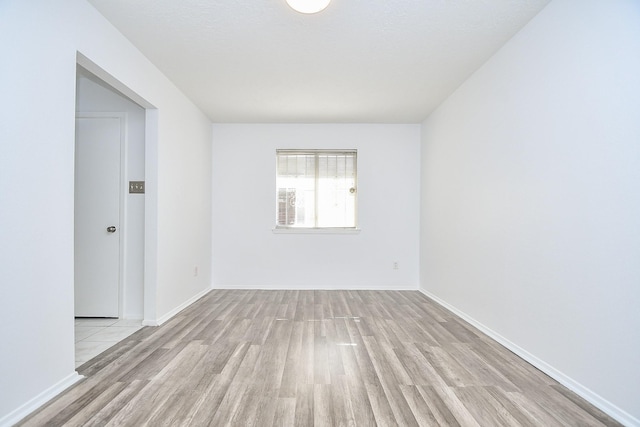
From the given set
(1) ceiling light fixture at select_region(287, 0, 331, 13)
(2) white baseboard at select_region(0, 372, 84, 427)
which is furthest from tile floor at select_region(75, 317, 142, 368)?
(1) ceiling light fixture at select_region(287, 0, 331, 13)

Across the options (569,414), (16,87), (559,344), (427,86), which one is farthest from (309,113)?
(569,414)

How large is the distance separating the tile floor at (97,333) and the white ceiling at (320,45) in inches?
102

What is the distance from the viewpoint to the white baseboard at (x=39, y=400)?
1634 mm

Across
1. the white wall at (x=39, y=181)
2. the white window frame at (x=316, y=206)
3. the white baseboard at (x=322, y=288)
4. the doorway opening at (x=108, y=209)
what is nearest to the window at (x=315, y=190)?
the white window frame at (x=316, y=206)

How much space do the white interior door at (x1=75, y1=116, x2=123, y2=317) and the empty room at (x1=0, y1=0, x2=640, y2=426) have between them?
0.02 metres

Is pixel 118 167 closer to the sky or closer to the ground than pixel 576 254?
closer to the sky

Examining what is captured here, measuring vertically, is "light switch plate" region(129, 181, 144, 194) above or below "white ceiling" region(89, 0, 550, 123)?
below

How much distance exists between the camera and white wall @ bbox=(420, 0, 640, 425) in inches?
68.1

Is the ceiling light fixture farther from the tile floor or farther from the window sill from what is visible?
the window sill

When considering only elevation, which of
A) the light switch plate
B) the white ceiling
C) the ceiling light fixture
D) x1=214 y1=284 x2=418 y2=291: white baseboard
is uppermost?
the white ceiling

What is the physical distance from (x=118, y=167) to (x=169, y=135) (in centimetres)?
63

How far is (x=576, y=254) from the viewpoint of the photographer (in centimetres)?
203

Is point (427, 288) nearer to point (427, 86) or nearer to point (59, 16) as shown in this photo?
point (427, 86)

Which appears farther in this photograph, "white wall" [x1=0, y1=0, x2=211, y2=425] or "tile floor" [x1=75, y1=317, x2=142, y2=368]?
"tile floor" [x1=75, y1=317, x2=142, y2=368]
